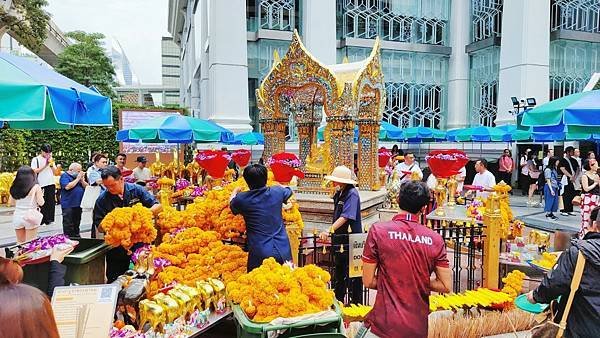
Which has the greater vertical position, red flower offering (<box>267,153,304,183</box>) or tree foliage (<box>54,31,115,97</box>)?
tree foliage (<box>54,31,115,97</box>)

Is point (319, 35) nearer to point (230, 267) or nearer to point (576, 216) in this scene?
point (576, 216)

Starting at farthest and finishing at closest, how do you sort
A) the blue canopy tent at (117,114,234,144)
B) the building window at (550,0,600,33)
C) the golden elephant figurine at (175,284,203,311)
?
the building window at (550,0,600,33), the blue canopy tent at (117,114,234,144), the golden elephant figurine at (175,284,203,311)

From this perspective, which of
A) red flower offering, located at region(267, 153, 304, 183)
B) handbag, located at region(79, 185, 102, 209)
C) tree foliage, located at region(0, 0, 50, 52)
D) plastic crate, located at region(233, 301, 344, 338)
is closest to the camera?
plastic crate, located at region(233, 301, 344, 338)

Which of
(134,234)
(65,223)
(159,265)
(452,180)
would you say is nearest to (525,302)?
(159,265)

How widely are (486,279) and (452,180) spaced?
331 cm

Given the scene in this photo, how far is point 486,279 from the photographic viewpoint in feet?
19.0

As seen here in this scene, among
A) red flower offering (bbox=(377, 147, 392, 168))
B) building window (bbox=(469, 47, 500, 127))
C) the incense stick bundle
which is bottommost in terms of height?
the incense stick bundle

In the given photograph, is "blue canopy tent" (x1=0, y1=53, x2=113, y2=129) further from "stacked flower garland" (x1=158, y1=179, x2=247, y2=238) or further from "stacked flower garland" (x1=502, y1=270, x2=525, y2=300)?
"stacked flower garland" (x1=502, y1=270, x2=525, y2=300)

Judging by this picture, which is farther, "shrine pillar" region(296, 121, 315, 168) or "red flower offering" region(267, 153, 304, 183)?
"shrine pillar" region(296, 121, 315, 168)

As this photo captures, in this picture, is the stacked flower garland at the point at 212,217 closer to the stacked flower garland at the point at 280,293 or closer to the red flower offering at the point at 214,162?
the stacked flower garland at the point at 280,293

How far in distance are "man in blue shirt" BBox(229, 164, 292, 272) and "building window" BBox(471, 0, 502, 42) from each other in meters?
21.6

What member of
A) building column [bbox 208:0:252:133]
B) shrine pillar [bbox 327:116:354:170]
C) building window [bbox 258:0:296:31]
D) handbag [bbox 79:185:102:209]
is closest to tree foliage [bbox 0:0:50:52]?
building column [bbox 208:0:252:133]

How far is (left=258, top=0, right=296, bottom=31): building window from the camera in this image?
20.3 m

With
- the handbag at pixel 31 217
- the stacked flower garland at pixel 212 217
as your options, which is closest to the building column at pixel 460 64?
the stacked flower garland at pixel 212 217
